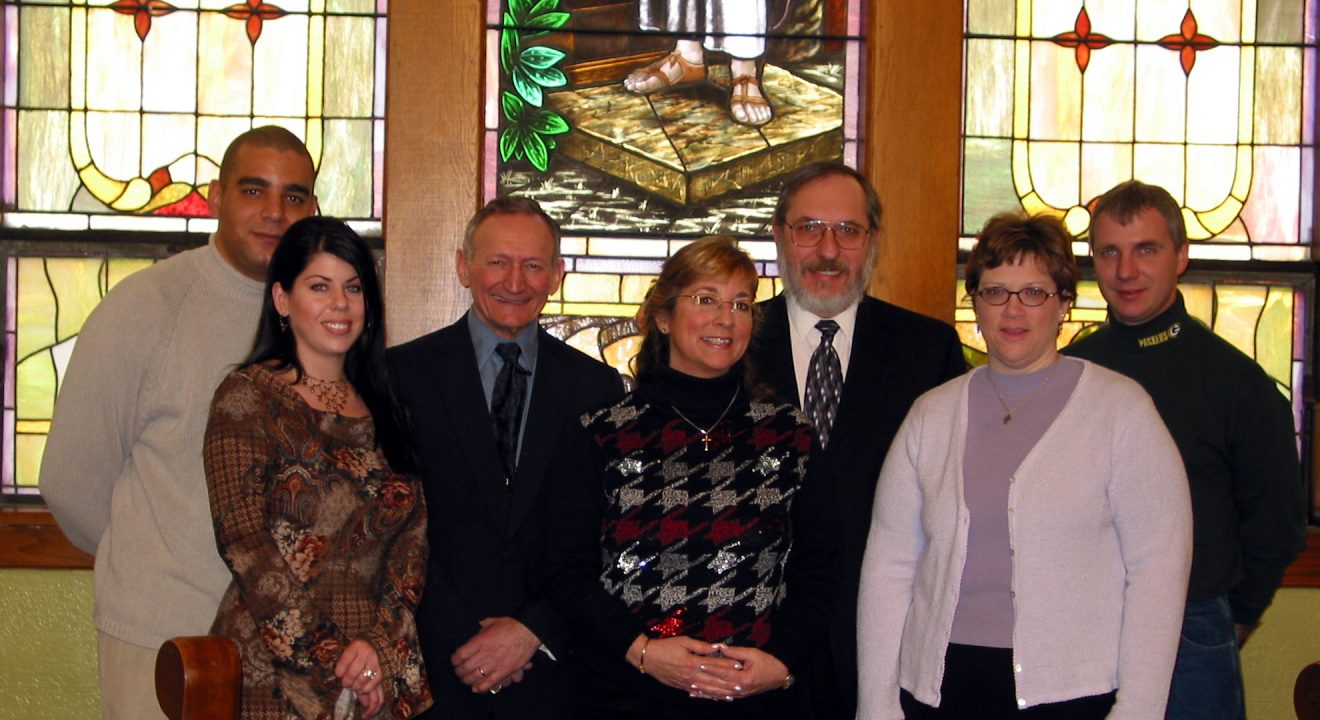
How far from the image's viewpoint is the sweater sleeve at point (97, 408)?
2.45 metres

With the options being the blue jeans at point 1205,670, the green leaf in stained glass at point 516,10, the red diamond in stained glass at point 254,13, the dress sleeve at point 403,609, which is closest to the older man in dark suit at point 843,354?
the blue jeans at point 1205,670

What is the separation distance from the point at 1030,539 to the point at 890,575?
307 mm

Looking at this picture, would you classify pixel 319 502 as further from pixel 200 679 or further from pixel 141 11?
pixel 141 11

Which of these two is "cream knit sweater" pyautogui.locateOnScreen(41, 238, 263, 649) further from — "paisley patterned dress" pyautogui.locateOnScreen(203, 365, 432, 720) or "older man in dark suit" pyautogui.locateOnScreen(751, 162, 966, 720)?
"older man in dark suit" pyautogui.locateOnScreen(751, 162, 966, 720)

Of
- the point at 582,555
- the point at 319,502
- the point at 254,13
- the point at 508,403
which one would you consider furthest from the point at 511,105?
the point at 319,502

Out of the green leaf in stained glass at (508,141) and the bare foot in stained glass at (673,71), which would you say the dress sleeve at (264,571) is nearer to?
the green leaf in stained glass at (508,141)

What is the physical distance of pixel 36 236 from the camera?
3.79 m

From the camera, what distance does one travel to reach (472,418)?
268cm

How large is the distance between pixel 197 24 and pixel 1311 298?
3.50m

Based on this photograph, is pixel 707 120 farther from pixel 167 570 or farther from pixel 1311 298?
pixel 167 570

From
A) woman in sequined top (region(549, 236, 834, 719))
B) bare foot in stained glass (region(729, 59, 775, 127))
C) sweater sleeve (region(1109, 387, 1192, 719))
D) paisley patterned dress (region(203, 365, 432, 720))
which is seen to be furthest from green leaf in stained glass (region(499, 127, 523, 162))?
sweater sleeve (region(1109, 387, 1192, 719))

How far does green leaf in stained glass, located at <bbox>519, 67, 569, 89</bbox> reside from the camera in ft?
12.8

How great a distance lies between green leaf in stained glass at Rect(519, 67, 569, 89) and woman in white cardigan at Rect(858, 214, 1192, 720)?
184cm

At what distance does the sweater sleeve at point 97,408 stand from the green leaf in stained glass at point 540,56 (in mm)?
1720
